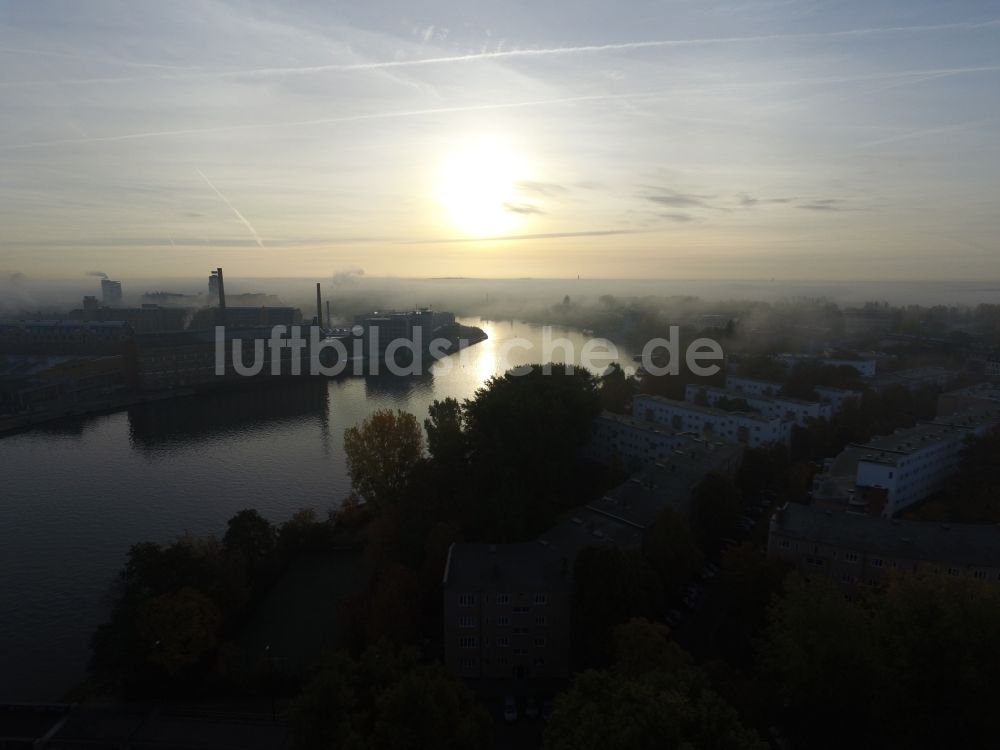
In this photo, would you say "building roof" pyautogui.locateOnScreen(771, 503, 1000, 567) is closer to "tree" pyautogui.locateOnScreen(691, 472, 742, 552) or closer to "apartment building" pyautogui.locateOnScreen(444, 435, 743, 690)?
"tree" pyautogui.locateOnScreen(691, 472, 742, 552)

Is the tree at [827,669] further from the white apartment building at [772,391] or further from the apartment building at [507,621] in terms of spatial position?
the white apartment building at [772,391]

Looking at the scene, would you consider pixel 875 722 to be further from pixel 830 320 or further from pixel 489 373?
pixel 830 320

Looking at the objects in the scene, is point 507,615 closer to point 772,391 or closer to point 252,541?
point 252,541

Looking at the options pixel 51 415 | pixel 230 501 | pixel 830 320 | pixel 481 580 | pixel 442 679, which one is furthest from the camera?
pixel 830 320

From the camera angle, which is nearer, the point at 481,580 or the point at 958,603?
the point at 958,603

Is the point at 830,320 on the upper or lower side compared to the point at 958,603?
upper

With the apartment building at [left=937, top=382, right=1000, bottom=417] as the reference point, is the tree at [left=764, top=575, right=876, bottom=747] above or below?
below

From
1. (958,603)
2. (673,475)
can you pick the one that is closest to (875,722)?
(958,603)

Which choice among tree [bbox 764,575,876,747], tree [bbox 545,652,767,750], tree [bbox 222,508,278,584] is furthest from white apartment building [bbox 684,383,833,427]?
tree [bbox 545,652,767,750]
